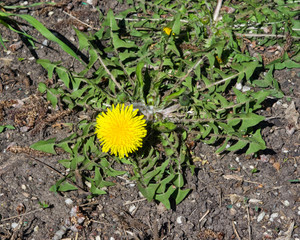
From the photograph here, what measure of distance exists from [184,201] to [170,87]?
44.2 inches

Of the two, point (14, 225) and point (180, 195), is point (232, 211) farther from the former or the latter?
point (14, 225)

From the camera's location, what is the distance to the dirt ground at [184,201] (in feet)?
10.4

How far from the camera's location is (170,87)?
3.52 m

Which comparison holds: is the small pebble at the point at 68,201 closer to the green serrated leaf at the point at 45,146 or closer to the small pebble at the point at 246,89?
the green serrated leaf at the point at 45,146

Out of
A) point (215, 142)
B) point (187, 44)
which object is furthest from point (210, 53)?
point (215, 142)

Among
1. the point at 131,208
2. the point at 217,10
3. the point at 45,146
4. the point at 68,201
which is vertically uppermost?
the point at 217,10

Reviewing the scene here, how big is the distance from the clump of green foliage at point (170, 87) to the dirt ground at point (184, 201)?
0.16 m

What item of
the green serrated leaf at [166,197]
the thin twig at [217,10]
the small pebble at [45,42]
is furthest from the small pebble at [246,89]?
the small pebble at [45,42]

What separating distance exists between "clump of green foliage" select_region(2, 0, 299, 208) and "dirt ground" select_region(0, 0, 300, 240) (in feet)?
0.53

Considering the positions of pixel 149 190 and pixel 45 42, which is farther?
pixel 45 42

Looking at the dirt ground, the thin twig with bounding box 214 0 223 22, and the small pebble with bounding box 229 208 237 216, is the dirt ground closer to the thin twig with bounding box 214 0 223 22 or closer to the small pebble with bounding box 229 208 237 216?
the small pebble with bounding box 229 208 237 216

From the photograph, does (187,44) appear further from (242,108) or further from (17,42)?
(17,42)

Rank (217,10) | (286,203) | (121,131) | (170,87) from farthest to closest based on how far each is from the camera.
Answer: (217,10) → (170,87) → (286,203) → (121,131)

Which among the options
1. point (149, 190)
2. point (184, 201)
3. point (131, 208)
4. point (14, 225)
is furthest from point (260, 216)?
point (14, 225)
